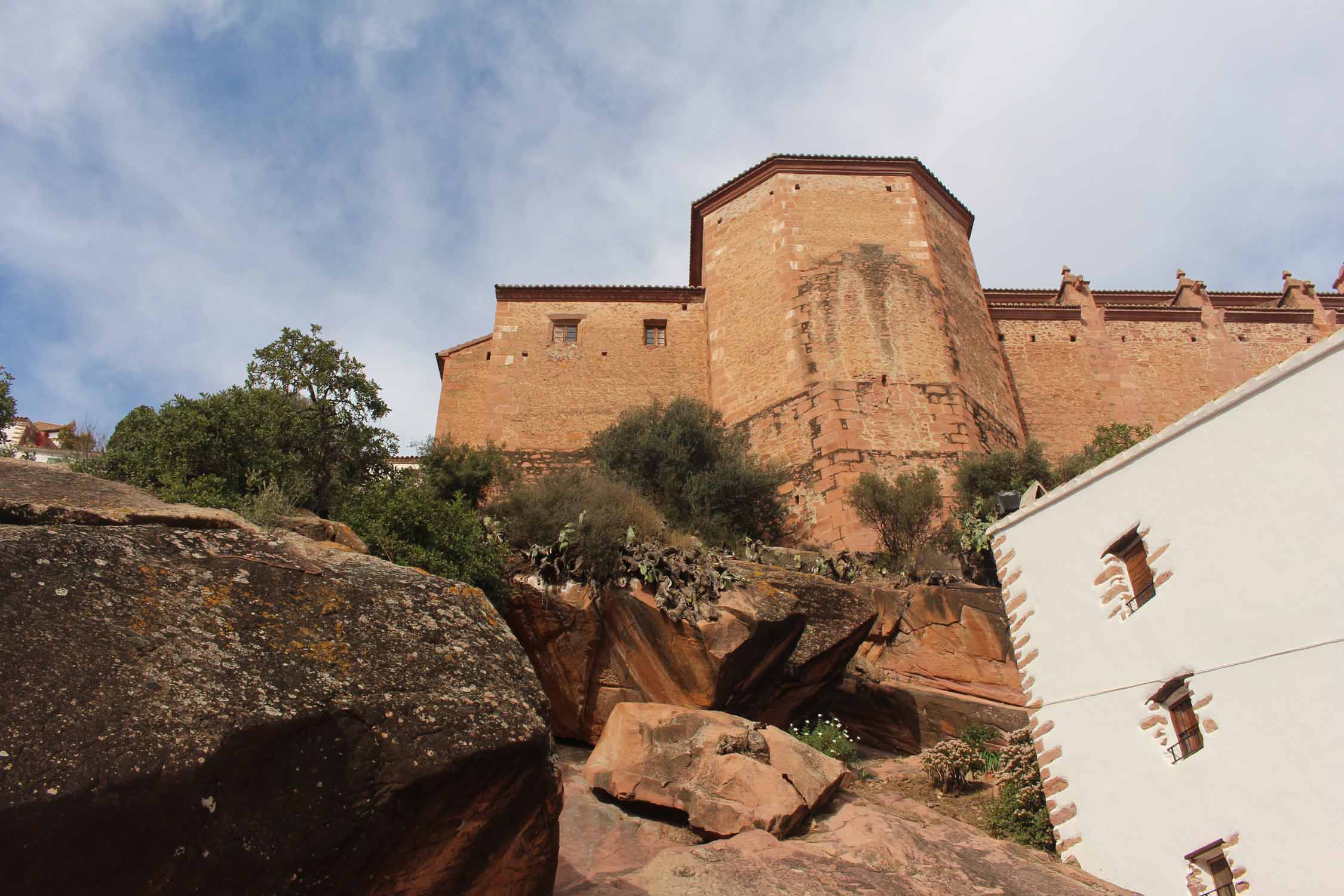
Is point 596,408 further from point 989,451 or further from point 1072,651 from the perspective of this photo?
point 1072,651

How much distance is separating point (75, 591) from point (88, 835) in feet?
4.42

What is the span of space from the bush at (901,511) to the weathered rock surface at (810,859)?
772 cm

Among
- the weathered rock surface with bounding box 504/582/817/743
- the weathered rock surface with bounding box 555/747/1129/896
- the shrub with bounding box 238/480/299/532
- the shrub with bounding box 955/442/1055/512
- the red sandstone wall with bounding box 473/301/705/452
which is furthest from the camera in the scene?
the red sandstone wall with bounding box 473/301/705/452

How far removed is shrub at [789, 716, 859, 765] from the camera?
11.5 metres

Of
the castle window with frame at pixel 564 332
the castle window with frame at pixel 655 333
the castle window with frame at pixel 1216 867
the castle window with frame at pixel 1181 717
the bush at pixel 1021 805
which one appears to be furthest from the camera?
the castle window with frame at pixel 655 333

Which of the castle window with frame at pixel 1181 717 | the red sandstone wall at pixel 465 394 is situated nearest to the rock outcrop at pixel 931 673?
the castle window with frame at pixel 1181 717

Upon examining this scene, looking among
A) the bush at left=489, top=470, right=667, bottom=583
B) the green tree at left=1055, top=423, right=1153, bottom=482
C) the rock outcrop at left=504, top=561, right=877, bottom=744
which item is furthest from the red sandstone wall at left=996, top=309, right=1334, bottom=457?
the rock outcrop at left=504, top=561, right=877, bottom=744

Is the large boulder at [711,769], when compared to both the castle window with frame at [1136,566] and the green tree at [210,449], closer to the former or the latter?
the castle window with frame at [1136,566]

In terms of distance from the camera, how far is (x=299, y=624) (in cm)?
516

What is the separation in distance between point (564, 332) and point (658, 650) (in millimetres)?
14982

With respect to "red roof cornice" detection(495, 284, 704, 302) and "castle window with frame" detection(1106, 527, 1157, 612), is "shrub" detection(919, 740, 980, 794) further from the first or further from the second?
"red roof cornice" detection(495, 284, 704, 302)

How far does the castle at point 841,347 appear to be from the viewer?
20.4 m

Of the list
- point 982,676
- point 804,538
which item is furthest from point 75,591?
point 804,538

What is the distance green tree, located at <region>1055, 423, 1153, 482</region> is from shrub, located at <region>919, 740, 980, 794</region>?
7980 mm
